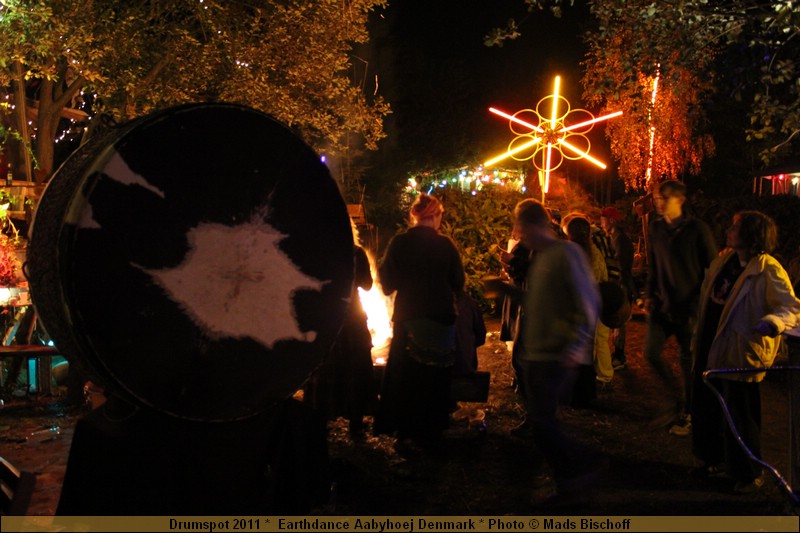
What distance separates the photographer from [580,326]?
4.66m

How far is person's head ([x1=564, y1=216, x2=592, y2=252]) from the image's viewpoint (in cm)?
721

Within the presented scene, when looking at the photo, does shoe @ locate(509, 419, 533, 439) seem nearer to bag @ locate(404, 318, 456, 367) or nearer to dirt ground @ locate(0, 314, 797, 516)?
dirt ground @ locate(0, 314, 797, 516)

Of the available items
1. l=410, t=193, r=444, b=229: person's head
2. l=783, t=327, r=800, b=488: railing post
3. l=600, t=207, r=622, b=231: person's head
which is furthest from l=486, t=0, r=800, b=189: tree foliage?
l=783, t=327, r=800, b=488: railing post

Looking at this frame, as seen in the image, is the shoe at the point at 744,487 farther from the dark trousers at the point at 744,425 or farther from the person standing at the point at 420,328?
the person standing at the point at 420,328

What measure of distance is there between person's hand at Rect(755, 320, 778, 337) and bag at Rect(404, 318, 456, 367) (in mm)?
2247

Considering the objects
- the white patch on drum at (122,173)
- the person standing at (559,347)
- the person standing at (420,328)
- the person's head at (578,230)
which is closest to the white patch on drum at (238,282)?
the white patch on drum at (122,173)

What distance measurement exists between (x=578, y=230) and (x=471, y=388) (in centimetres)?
187

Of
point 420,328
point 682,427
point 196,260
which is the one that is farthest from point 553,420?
point 196,260

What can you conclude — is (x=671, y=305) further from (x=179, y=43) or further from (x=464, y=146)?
(x=464, y=146)

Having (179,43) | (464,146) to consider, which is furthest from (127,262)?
(464,146)

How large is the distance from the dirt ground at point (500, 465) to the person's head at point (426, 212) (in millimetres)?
1866

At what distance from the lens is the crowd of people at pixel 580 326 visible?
15.4ft

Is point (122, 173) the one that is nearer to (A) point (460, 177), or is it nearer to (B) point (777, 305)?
(B) point (777, 305)

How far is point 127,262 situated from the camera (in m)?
2.74
